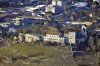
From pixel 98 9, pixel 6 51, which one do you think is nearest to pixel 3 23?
pixel 6 51

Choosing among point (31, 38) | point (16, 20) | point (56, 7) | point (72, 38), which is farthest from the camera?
point (56, 7)

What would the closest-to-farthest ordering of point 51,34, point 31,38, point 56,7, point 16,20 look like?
1. point 31,38
2. point 51,34
3. point 16,20
4. point 56,7

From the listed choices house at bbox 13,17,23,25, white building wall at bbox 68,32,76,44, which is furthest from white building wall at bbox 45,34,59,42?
house at bbox 13,17,23,25

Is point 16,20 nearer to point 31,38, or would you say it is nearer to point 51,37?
point 31,38

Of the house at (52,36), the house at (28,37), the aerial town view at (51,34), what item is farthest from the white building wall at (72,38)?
the house at (28,37)

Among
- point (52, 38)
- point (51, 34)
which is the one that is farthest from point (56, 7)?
point (52, 38)

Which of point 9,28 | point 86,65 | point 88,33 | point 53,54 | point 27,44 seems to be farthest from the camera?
point 9,28

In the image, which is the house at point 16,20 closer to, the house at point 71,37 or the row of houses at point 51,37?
the row of houses at point 51,37

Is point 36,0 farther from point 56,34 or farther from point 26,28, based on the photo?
point 56,34
